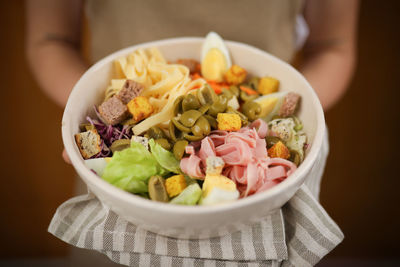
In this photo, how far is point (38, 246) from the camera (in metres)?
1.66

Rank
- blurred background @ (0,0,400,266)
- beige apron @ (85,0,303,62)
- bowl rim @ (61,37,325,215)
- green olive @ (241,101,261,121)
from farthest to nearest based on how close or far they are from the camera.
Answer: blurred background @ (0,0,400,266)
beige apron @ (85,0,303,62)
green olive @ (241,101,261,121)
bowl rim @ (61,37,325,215)

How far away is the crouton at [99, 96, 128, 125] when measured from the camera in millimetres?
697

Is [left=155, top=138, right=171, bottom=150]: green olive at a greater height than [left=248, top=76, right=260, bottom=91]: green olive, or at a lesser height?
greater

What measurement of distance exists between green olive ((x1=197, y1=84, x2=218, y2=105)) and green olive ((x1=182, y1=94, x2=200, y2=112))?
0.8 inches

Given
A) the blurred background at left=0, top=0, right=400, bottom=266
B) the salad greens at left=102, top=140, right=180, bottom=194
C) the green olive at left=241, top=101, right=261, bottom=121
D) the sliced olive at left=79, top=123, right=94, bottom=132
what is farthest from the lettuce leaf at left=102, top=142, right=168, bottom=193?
the blurred background at left=0, top=0, right=400, bottom=266

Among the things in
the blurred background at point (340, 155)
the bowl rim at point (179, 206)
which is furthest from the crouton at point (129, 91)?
the blurred background at point (340, 155)

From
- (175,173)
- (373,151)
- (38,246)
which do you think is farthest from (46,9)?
(373,151)

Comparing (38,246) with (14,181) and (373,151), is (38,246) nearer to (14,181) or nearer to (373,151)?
(14,181)

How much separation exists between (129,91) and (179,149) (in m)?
0.18

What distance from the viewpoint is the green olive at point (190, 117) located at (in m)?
0.65

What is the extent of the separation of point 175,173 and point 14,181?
1.21 meters

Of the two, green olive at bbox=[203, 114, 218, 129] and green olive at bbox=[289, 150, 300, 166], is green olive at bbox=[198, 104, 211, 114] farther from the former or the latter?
green olive at bbox=[289, 150, 300, 166]

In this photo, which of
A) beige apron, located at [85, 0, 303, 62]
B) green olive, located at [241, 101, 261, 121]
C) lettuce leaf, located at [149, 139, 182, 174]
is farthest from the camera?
beige apron, located at [85, 0, 303, 62]

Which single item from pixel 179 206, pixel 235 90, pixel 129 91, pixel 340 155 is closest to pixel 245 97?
pixel 235 90
